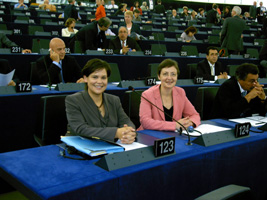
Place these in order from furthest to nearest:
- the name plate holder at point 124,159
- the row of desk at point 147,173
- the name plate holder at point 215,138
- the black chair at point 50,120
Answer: the black chair at point 50,120 → the name plate holder at point 215,138 → the name plate holder at point 124,159 → the row of desk at point 147,173

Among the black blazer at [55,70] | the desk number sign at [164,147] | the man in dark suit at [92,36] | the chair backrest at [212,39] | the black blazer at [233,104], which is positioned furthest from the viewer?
the chair backrest at [212,39]

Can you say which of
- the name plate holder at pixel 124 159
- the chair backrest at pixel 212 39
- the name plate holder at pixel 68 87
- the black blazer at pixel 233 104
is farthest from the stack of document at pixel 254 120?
the chair backrest at pixel 212 39

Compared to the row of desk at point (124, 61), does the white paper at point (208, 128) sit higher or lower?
lower

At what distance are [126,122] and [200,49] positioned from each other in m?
5.76

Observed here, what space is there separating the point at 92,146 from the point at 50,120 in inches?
30.9

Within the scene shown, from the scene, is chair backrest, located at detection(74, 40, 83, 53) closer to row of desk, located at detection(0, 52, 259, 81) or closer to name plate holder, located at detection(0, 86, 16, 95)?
row of desk, located at detection(0, 52, 259, 81)

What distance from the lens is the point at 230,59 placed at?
18.5ft

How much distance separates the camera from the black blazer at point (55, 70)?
323 centimetres

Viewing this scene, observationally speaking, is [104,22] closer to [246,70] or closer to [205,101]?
[205,101]

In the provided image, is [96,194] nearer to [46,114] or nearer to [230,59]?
[46,114]

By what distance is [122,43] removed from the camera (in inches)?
214

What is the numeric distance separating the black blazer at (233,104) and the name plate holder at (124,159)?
123 cm

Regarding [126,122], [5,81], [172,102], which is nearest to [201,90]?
[172,102]

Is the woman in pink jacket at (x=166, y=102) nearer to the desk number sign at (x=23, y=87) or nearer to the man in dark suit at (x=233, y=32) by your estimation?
the desk number sign at (x=23, y=87)
